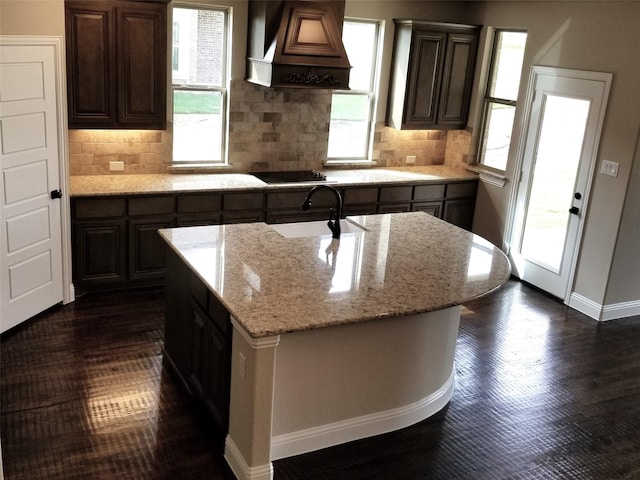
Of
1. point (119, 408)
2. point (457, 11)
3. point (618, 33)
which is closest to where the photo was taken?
point (119, 408)

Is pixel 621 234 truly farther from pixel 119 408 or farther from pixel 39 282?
pixel 39 282

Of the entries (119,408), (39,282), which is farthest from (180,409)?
(39,282)

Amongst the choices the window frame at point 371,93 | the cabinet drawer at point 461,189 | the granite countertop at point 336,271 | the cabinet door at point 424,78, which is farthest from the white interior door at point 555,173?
the granite countertop at point 336,271

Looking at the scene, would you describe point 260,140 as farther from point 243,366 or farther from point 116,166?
point 243,366

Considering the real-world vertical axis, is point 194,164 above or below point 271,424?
above

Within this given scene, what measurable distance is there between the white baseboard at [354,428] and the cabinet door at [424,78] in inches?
145

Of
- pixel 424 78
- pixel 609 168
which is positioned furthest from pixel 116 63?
pixel 609 168

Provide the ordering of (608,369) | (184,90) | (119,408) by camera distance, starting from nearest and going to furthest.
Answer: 1. (119,408)
2. (608,369)
3. (184,90)

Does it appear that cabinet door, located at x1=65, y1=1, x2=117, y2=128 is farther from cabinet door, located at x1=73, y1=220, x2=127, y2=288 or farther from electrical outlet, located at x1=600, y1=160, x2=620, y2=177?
electrical outlet, located at x1=600, y1=160, x2=620, y2=177

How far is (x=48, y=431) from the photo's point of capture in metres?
3.74

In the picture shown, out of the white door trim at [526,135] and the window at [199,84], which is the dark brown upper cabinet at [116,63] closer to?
Answer: the window at [199,84]

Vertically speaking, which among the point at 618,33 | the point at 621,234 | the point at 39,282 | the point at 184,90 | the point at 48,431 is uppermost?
the point at 618,33

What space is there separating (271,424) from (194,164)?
369cm

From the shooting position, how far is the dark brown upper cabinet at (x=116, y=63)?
5.35 meters
